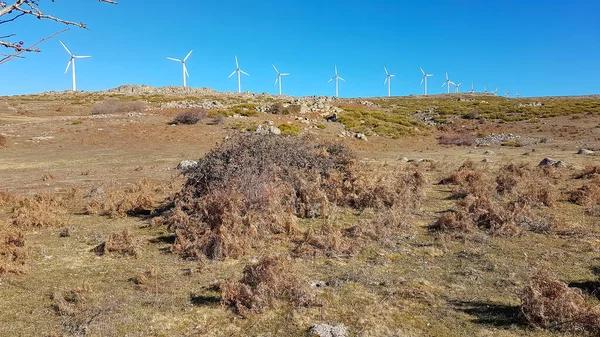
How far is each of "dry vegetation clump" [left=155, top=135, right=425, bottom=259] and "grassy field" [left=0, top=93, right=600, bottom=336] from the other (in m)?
0.04

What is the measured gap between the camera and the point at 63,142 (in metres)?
31.4

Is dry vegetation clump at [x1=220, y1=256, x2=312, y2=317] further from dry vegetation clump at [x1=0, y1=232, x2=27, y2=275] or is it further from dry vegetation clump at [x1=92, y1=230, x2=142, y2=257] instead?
dry vegetation clump at [x1=0, y1=232, x2=27, y2=275]

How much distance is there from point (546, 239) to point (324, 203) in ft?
16.3

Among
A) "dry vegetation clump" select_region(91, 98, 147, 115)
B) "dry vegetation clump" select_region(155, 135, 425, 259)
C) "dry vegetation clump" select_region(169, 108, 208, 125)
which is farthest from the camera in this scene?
"dry vegetation clump" select_region(91, 98, 147, 115)

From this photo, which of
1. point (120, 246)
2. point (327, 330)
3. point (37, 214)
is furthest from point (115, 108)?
point (327, 330)

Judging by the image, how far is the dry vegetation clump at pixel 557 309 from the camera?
4.98m

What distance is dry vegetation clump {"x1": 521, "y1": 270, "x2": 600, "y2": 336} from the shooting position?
16.3 feet

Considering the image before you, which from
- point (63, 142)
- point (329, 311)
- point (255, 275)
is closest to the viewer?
point (329, 311)

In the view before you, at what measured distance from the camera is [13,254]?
8000 mm

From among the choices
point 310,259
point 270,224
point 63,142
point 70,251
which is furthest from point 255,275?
point 63,142

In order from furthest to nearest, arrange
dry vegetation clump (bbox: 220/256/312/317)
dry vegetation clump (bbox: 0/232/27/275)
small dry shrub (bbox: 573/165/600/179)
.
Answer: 1. small dry shrub (bbox: 573/165/600/179)
2. dry vegetation clump (bbox: 0/232/27/275)
3. dry vegetation clump (bbox: 220/256/312/317)

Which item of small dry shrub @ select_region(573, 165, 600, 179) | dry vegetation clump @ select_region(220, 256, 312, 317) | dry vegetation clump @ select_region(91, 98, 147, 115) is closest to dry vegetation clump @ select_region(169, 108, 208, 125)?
dry vegetation clump @ select_region(91, 98, 147, 115)

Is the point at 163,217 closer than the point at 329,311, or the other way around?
the point at 329,311

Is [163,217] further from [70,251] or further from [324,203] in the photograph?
[324,203]
